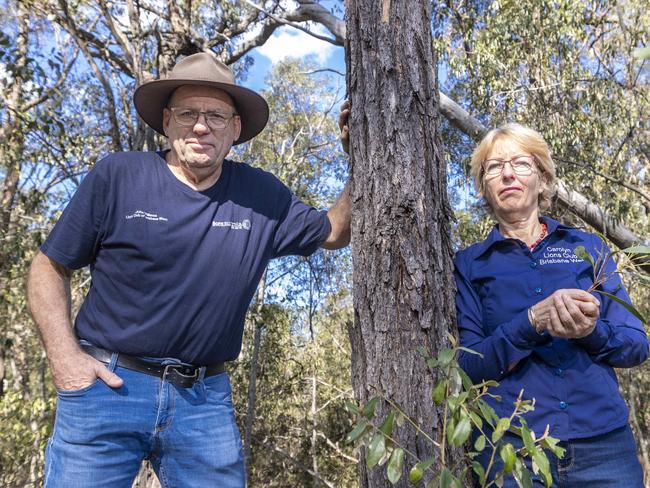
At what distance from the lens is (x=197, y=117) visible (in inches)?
86.3

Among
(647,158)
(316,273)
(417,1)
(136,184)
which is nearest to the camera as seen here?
(417,1)

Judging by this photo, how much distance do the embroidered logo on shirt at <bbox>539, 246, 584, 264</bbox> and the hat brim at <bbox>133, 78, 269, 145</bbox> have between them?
118 cm

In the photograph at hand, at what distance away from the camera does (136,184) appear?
208cm

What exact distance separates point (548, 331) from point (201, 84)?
4.83 feet

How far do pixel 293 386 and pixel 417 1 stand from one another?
8.25 m

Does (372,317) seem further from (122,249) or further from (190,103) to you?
(190,103)

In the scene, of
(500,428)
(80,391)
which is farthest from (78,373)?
(500,428)

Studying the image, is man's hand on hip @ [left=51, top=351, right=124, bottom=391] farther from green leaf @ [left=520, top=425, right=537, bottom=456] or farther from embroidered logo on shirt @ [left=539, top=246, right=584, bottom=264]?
embroidered logo on shirt @ [left=539, top=246, right=584, bottom=264]

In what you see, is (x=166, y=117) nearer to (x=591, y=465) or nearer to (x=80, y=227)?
(x=80, y=227)

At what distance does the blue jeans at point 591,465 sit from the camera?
1.62m

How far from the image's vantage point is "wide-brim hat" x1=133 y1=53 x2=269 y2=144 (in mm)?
2189

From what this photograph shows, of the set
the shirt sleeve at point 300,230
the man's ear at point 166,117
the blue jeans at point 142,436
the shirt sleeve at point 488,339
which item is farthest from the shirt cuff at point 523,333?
the man's ear at point 166,117

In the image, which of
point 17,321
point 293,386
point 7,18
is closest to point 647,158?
point 293,386

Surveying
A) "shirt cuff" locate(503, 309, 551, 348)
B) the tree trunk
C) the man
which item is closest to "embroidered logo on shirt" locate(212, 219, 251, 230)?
the man
